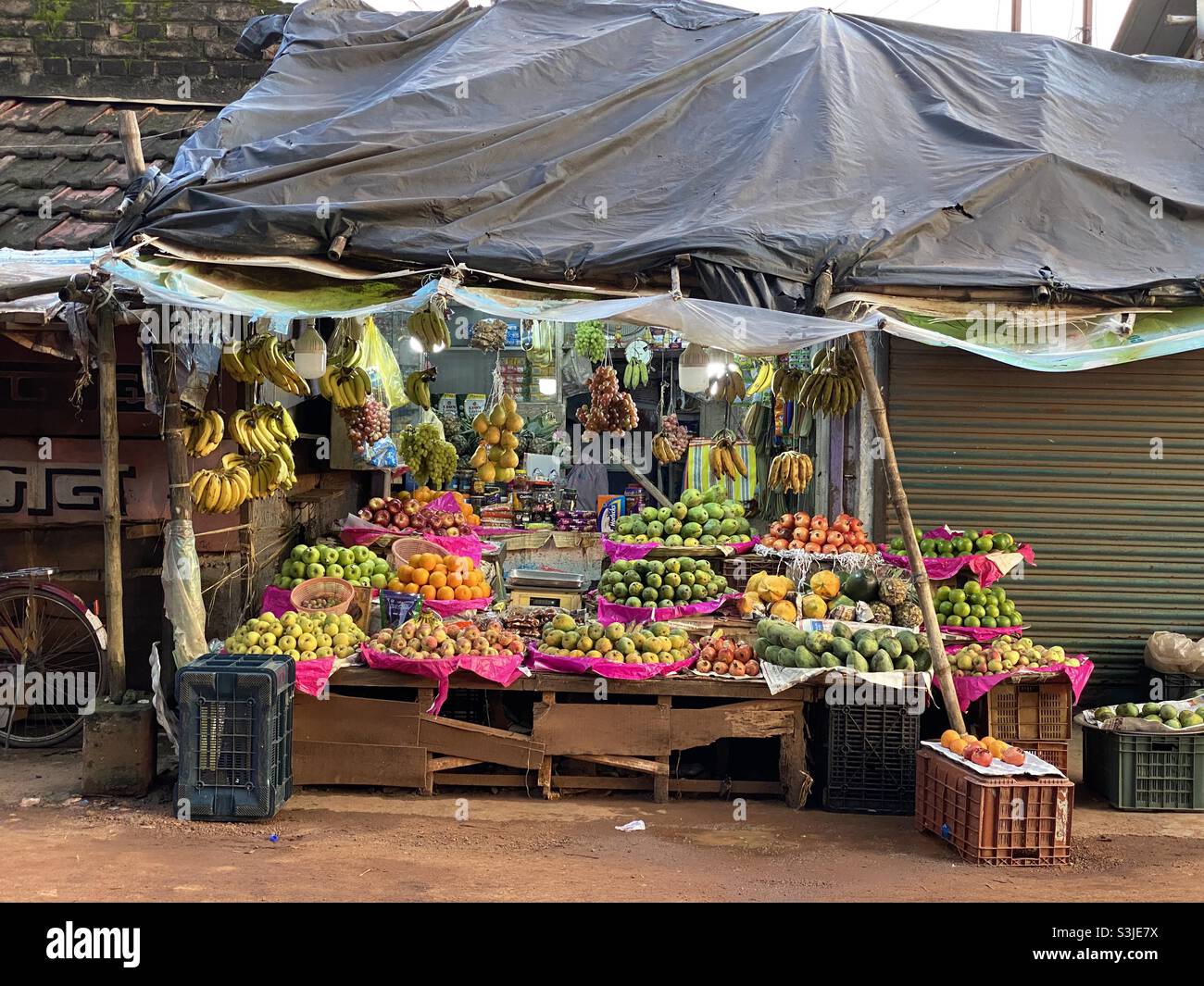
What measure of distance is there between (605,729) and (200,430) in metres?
3.13

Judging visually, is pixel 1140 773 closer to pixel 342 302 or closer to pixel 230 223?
pixel 342 302

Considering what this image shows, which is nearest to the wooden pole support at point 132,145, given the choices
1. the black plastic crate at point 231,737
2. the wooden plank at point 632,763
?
the black plastic crate at point 231,737

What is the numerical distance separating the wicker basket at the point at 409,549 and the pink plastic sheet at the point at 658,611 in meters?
1.61

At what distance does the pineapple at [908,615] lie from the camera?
25.6 ft

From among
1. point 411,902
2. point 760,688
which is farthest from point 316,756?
point 760,688

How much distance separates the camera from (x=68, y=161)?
906cm

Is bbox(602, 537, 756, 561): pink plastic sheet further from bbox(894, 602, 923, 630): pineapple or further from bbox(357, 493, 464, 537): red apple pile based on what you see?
bbox(357, 493, 464, 537): red apple pile

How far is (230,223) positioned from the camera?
672 centimetres

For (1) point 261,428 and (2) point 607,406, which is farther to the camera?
(2) point 607,406

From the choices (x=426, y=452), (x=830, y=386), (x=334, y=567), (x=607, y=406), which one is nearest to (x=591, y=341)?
(x=426, y=452)

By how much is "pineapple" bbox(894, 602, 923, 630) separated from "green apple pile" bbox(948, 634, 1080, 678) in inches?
21.7

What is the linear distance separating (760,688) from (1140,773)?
7.98 ft

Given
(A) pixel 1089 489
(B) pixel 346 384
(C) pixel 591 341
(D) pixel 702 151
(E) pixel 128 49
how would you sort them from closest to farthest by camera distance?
(D) pixel 702 151 < (B) pixel 346 384 < (A) pixel 1089 489 < (E) pixel 128 49 < (C) pixel 591 341

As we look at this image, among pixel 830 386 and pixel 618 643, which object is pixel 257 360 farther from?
pixel 830 386
